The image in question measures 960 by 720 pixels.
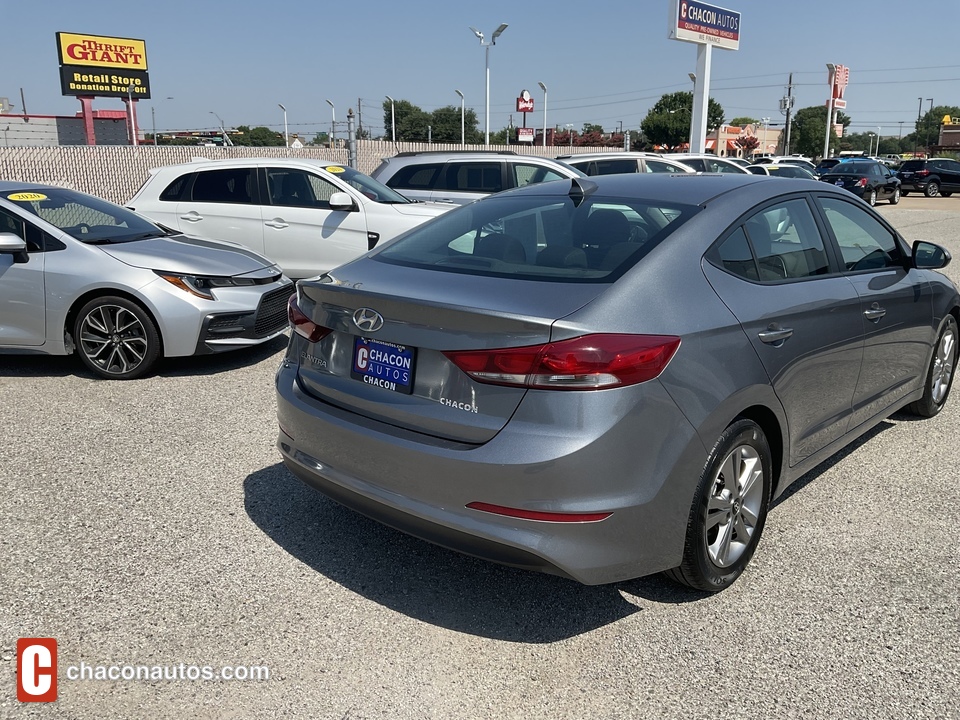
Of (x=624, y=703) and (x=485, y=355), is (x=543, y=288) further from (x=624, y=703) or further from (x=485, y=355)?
(x=624, y=703)

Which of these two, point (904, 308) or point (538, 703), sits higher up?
point (904, 308)

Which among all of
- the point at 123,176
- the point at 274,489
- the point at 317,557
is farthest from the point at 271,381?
the point at 123,176

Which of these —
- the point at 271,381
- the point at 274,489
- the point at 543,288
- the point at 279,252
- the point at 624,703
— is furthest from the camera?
the point at 279,252

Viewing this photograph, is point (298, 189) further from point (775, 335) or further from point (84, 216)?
point (775, 335)

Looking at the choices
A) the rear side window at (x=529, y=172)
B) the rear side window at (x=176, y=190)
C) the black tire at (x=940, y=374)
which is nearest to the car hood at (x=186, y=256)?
the rear side window at (x=176, y=190)

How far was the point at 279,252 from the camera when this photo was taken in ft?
29.5

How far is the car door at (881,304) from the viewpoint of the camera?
158 inches

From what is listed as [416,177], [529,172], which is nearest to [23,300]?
[416,177]

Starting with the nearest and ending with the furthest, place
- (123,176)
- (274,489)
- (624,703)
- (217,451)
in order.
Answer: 1. (624,703)
2. (274,489)
3. (217,451)
4. (123,176)

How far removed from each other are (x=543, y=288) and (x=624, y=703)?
1.41 m

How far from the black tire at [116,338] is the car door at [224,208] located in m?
2.97

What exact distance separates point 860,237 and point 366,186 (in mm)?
6256

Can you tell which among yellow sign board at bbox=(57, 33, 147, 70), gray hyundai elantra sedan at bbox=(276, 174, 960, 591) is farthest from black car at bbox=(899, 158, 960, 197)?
yellow sign board at bbox=(57, 33, 147, 70)

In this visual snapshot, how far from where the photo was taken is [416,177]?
A: 12.0m
